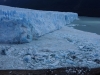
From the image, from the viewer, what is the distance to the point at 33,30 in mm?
2979

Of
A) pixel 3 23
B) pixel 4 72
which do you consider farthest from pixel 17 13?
pixel 4 72

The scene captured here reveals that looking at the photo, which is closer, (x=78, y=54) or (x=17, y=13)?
(x=78, y=54)

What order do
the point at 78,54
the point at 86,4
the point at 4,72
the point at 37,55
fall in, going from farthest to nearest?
1. the point at 86,4
2. the point at 78,54
3. the point at 37,55
4. the point at 4,72

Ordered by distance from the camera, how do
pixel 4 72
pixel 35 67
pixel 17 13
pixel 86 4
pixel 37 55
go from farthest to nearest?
pixel 86 4
pixel 17 13
pixel 37 55
pixel 35 67
pixel 4 72

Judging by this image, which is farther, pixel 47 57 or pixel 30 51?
pixel 30 51

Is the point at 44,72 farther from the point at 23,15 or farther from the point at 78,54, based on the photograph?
the point at 23,15

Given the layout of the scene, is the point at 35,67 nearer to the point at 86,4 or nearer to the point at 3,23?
the point at 3,23

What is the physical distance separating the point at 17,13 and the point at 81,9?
13178 mm

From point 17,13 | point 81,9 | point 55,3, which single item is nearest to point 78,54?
point 17,13

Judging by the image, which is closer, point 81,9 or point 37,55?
point 37,55

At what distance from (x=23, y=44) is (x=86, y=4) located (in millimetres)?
13486

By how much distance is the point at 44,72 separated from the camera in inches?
65.3

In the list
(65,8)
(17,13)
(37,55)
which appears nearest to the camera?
(37,55)

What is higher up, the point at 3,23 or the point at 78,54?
the point at 3,23
